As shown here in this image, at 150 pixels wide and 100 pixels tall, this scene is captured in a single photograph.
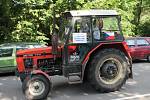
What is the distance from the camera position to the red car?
16984 millimetres

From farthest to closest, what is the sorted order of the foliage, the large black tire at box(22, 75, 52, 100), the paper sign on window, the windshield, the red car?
the foliage, the red car, the windshield, the paper sign on window, the large black tire at box(22, 75, 52, 100)

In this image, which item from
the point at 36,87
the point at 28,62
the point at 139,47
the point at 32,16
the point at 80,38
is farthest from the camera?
the point at 32,16

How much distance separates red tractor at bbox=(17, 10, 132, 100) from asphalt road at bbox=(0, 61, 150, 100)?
0.35 m

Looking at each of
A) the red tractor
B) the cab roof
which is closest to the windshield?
the red tractor

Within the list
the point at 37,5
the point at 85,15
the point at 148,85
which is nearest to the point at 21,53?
the point at 85,15

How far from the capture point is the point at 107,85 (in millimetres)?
10031

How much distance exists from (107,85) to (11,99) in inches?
112

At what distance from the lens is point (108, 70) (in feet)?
33.5

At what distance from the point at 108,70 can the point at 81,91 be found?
1041mm

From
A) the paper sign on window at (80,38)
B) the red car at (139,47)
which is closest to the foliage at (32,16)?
the red car at (139,47)

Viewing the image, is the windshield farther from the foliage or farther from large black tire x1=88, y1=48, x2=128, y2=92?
the foliage

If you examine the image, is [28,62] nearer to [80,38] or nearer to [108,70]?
[80,38]

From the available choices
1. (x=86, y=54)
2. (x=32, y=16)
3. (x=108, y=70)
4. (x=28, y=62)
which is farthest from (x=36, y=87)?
(x=32, y=16)

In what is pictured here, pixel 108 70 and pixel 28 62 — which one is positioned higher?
pixel 28 62
